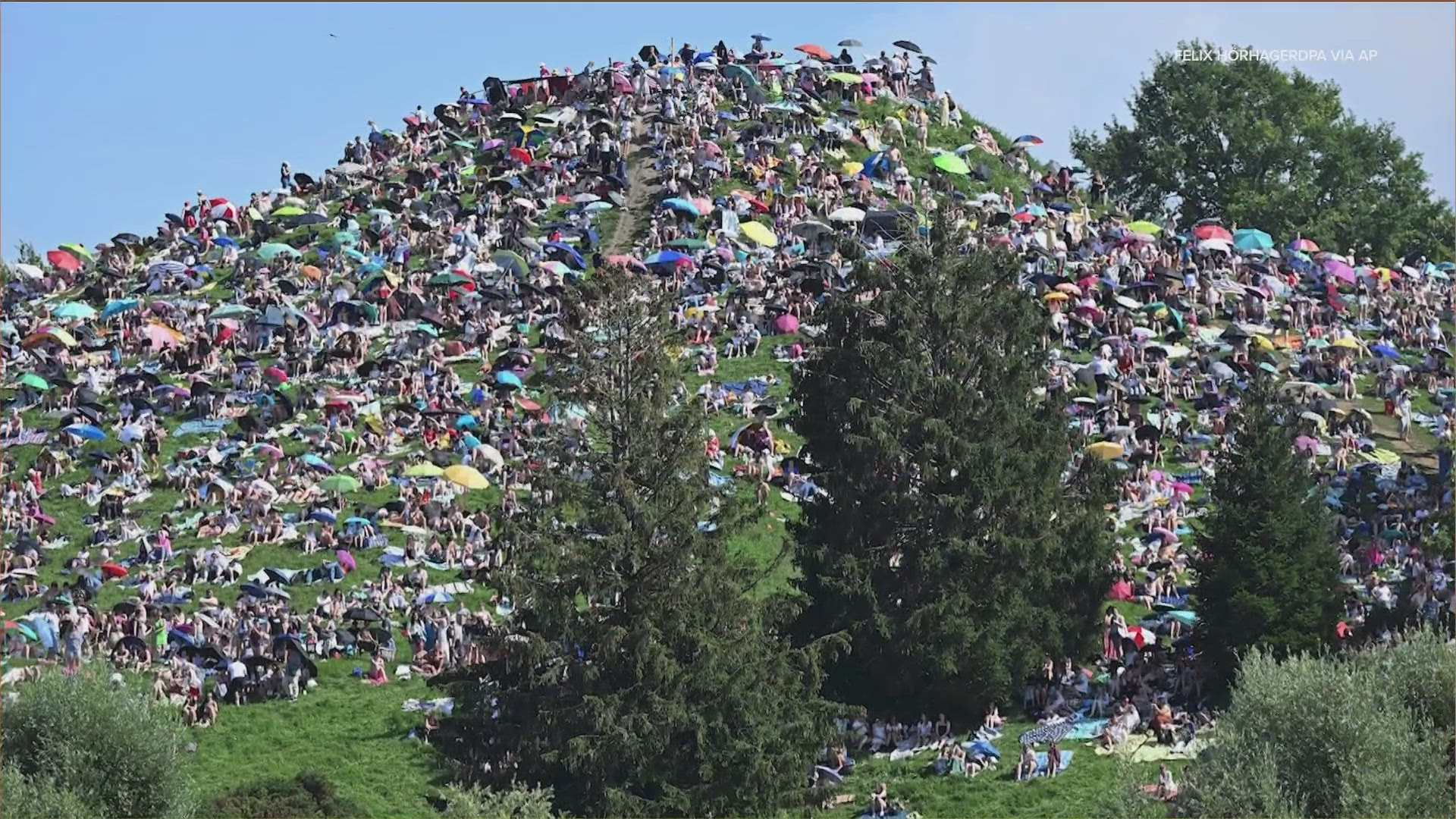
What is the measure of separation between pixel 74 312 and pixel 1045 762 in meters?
50.0

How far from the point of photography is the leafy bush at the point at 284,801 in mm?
48219

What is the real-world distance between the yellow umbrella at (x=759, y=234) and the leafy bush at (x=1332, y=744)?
142ft

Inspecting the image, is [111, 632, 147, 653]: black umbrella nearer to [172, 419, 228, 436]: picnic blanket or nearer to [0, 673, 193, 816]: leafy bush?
[0, 673, 193, 816]: leafy bush

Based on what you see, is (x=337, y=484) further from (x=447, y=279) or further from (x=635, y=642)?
(x=635, y=642)

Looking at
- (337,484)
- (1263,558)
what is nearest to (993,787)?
(1263,558)

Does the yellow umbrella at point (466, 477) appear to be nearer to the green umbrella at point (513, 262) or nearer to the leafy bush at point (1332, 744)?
the green umbrella at point (513, 262)

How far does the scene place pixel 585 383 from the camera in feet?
167

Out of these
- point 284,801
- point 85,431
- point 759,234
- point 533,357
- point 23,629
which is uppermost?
point 759,234

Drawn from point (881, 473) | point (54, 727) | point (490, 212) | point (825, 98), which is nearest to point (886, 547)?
point (881, 473)

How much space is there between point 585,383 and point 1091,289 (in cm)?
3520

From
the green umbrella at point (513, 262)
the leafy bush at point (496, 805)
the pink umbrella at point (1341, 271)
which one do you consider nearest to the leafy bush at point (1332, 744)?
the leafy bush at point (496, 805)

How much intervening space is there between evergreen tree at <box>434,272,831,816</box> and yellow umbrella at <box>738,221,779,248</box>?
1401 inches

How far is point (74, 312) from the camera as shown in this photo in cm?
8812

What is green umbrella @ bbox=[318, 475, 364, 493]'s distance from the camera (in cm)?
6912
